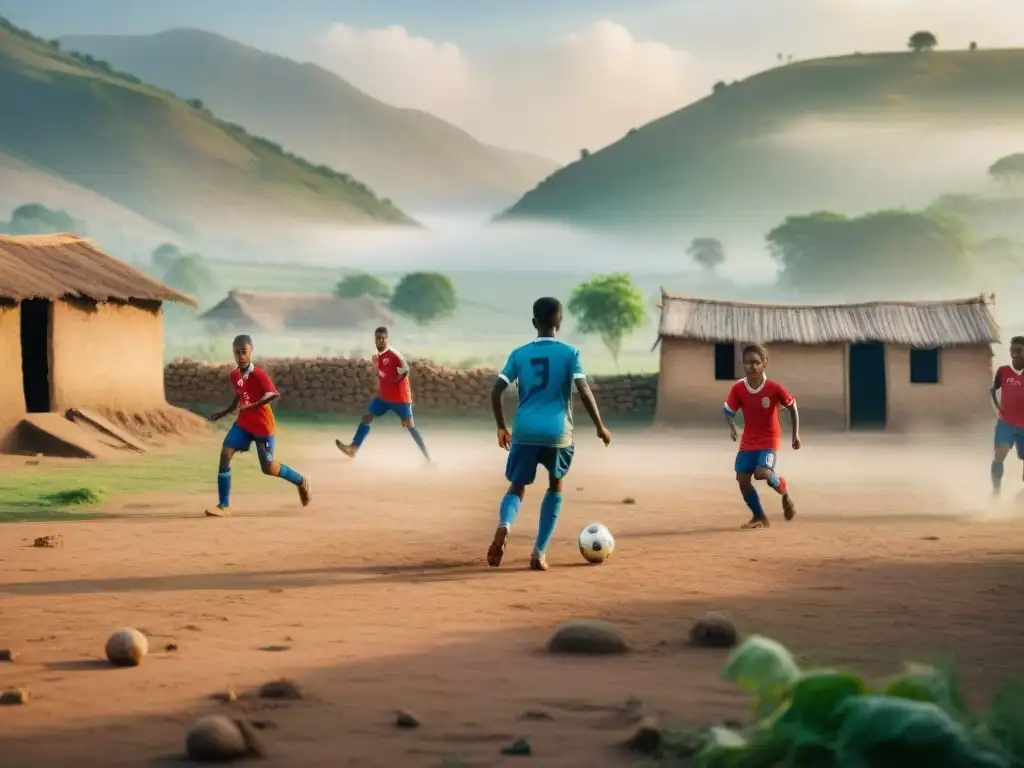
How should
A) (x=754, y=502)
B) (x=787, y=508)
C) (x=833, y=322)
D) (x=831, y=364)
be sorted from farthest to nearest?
(x=833, y=322) < (x=831, y=364) < (x=787, y=508) < (x=754, y=502)

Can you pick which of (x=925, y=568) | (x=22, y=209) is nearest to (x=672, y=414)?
(x=925, y=568)

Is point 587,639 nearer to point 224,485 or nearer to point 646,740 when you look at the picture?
point 646,740

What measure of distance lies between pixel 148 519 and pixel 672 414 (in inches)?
764

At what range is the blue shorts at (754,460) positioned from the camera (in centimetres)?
1254

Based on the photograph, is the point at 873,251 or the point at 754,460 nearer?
the point at 754,460

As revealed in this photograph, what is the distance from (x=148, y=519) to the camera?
13742 mm

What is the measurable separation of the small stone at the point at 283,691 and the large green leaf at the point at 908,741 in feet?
10.7

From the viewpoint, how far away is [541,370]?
996 centimetres

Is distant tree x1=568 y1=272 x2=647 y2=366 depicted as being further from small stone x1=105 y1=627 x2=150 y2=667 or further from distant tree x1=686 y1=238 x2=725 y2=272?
distant tree x1=686 y1=238 x2=725 y2=272

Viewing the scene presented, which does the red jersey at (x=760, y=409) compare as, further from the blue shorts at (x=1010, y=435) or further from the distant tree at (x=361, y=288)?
the distant tree at (x=361, y=288)

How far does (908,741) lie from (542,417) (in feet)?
22.1

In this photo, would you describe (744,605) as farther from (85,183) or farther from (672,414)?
(85,183)

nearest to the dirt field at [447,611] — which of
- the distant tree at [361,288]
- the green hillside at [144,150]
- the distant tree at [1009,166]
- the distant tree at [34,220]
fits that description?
the distant tree at [361,288]

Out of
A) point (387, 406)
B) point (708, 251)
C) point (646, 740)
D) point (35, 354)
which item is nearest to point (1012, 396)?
point (387, 406)
